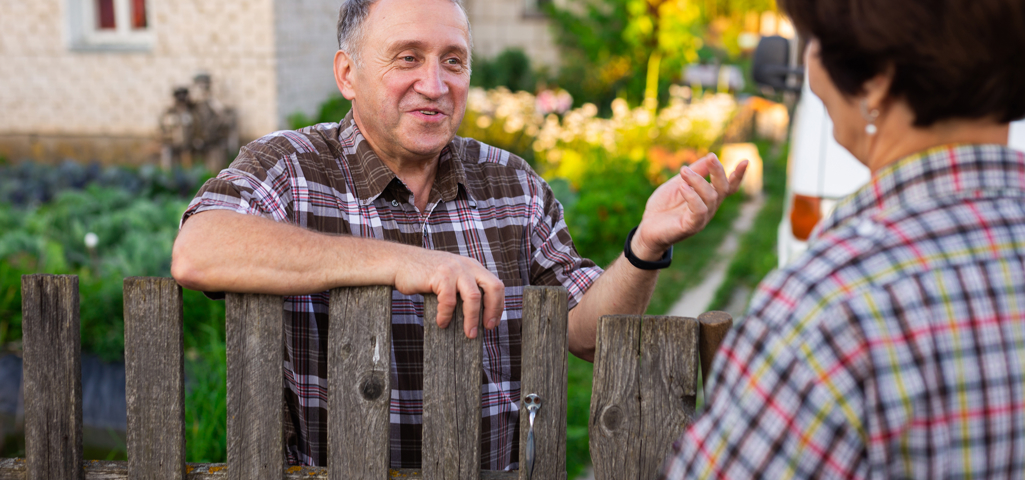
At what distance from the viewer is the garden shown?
360 centimetres

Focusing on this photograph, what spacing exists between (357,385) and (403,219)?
1.57 feet

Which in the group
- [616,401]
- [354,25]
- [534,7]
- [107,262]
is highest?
[534,7]

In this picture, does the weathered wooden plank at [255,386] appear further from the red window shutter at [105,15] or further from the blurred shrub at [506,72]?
the blurred shrub at [506,72]

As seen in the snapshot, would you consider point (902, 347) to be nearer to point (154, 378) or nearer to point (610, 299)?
point (610, 299)

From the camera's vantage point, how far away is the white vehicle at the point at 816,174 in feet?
11.1

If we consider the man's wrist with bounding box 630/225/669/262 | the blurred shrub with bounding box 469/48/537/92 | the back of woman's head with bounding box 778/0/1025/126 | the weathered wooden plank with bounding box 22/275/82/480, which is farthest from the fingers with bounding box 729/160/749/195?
the blurred shrub with bounding box 469/48/537/92

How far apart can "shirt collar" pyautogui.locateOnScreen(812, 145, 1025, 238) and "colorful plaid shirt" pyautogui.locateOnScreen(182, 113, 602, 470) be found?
38.9 inches

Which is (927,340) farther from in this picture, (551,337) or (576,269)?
(576,269)

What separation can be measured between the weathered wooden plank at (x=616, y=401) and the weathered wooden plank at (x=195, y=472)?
178 mm

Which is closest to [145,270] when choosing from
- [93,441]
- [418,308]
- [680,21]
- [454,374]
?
[93,441]

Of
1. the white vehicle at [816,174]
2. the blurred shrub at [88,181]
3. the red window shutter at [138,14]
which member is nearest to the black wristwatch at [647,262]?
the white vehicle at [816,174]

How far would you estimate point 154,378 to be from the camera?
4.90 ft

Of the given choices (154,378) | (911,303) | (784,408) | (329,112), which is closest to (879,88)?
(911,303)

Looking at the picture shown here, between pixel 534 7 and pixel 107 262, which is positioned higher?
pixel 534 7
